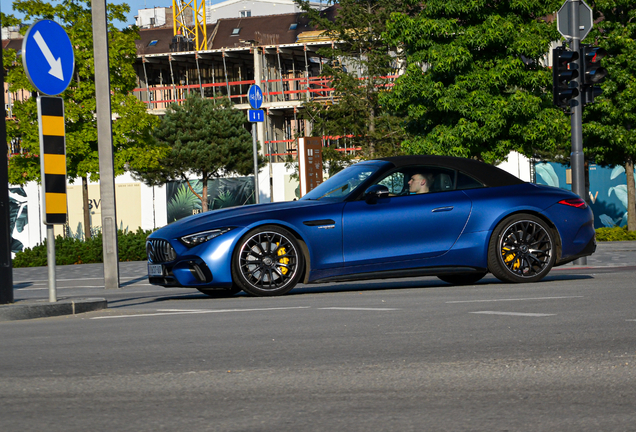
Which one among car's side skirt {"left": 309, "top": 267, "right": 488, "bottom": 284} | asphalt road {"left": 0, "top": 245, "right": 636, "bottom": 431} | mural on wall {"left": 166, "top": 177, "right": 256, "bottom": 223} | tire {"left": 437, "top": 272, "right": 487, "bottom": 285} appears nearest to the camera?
asphalt road {"left": 0, "top": 245, "right": 636, "bottom": 431}

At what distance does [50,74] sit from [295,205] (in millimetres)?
2769

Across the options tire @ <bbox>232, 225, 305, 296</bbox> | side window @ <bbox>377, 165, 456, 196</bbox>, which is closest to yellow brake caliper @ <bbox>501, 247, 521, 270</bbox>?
side window @ <bbox>377, 165, 456, 196</bbox>

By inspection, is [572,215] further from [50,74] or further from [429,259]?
[50,74]

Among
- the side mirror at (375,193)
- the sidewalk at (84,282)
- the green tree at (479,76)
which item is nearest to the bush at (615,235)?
the green tree at (479,76)

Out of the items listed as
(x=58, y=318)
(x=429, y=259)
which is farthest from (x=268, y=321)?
(x=429, y=259)

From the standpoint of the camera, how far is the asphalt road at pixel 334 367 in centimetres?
354

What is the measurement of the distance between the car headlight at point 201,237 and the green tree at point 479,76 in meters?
17.0

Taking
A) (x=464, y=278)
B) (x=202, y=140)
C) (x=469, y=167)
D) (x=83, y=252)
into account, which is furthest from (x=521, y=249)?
(x=202, y=140)

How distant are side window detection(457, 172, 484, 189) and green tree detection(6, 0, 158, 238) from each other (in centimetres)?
1990

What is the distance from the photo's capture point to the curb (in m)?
7.61

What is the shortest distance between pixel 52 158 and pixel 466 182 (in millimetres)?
4375

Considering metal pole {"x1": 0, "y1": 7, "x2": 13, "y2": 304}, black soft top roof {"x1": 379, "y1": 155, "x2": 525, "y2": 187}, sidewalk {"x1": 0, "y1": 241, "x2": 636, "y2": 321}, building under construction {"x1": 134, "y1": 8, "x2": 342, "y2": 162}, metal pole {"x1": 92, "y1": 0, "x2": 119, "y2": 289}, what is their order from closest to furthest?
sidewalk {"x1": 0, "y1": 241, "x2": 636, "y2": 321}
metal pole {"x1": 0, "y1": 7, "x2": 13, "y2": 304}
black soft top roof {"x1": 379, "y1": 155, "x2": 525, "y2": 187}
metal pole {"x1": 92, "y1": 0, "x2": 119, "y2": 289}
building under construction {"x1": 134, "y1": 8, "x2": 342, "y2": 162}

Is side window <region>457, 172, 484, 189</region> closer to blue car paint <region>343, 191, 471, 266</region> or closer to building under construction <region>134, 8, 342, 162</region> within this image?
blue car paint <region>343, 191, 471, 266</region>

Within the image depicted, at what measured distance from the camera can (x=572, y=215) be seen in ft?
31.8
